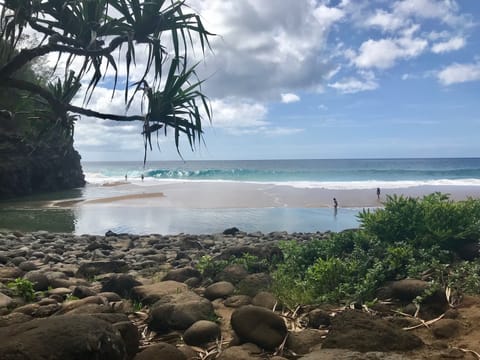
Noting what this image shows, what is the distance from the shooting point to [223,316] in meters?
4.46

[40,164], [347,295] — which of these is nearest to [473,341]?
[347,295]

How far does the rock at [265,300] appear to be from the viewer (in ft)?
14.4

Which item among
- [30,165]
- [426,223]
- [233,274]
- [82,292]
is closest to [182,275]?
[233,274]

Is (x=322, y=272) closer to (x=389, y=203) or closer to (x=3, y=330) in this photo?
(x=389, y=203)

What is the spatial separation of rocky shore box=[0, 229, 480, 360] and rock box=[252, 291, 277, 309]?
0.01 metres

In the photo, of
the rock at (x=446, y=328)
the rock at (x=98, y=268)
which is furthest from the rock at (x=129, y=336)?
the rock at (x=98, y=268)

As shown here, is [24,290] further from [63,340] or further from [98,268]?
[63,340]

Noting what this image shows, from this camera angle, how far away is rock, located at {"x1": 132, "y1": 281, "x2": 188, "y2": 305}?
190 inches

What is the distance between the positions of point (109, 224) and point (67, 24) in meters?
14.4

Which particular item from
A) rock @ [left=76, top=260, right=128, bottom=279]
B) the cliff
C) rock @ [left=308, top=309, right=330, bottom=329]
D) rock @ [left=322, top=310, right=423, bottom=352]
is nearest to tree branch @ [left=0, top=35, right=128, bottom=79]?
rock @ [left=76, top=260, right=128, bottom=279]

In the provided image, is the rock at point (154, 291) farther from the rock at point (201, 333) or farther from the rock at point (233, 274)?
the rock at point (201, 333)

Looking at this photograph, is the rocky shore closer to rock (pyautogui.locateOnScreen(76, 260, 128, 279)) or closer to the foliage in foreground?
the foliage in foreground

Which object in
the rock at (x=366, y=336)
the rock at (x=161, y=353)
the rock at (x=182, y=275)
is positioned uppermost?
the rock at (x=366, y=336)

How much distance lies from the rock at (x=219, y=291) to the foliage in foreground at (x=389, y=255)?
1.84 ft
